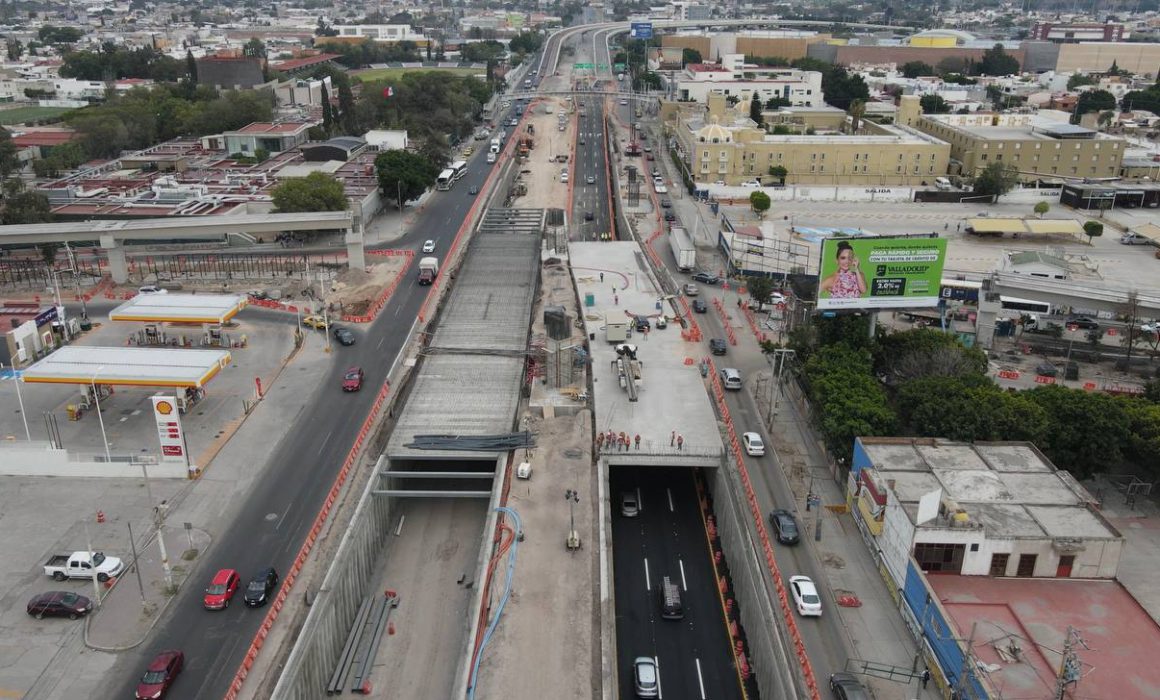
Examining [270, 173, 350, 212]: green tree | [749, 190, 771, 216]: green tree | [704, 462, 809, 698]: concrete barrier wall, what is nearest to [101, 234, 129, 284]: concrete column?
[270, 173, 350, 212]: green tree

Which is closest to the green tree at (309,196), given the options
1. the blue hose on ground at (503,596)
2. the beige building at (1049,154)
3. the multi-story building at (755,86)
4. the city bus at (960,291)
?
the blue hose on ground at (503,596)

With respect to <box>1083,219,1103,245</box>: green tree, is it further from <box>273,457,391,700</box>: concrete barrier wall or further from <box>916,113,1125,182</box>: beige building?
<box>273,457,391,700</box>: concrete barrier wall

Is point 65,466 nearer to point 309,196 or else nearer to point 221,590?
point 221,590

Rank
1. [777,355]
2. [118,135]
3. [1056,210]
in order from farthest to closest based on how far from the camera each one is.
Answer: [118,135], [1056,210], [777,355]

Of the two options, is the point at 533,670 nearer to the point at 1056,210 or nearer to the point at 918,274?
the point at 918,274

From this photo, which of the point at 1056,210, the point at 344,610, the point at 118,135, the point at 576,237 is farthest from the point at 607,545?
Result: the point at 118,135
